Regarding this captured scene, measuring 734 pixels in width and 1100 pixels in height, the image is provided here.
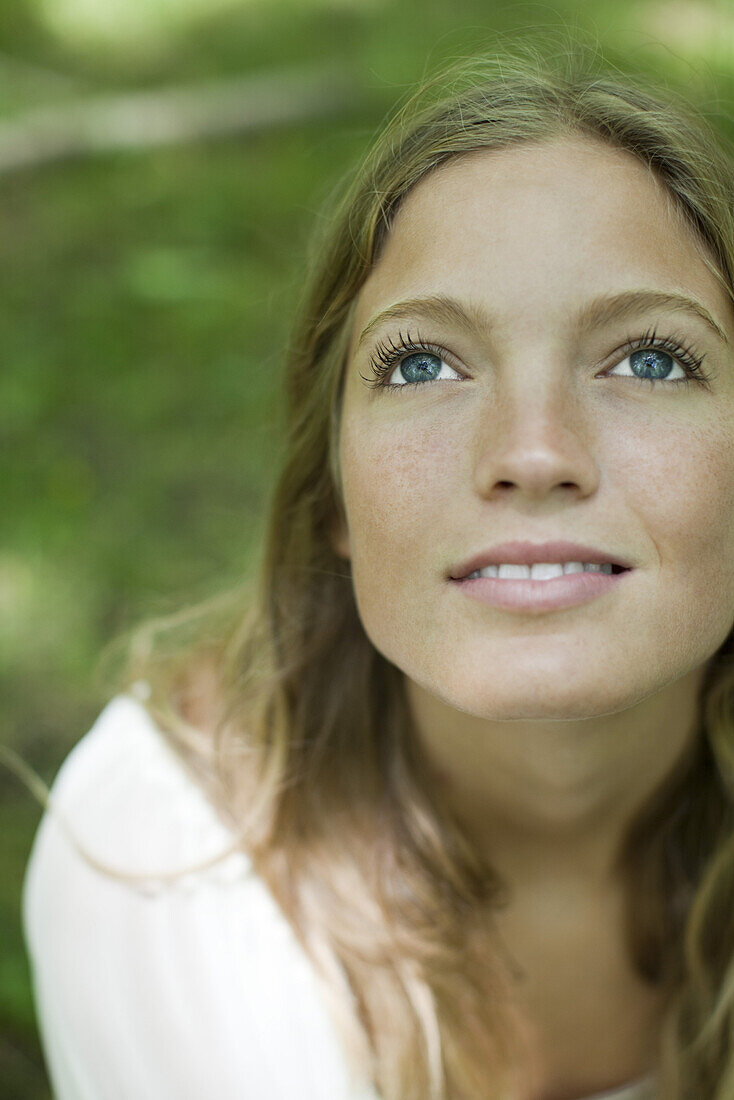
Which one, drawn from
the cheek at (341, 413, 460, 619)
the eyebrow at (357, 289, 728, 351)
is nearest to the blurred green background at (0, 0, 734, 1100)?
the cheek at (341, 413, 460, 619)

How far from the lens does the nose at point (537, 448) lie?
1.47m

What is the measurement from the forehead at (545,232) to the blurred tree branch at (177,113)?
2.92 meters

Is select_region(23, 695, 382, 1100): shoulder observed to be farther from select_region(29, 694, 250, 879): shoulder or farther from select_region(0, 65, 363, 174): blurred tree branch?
select_region(0, 65, 363, 174): blurred tree branch

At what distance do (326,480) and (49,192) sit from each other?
2826 mm

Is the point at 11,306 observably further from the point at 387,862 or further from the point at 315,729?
the point at 387,862

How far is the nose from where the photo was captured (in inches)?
57.8

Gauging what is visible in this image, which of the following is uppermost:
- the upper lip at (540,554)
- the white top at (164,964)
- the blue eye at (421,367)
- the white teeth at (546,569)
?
the blue eye at (421,367)

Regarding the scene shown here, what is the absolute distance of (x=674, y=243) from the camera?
1627 mm

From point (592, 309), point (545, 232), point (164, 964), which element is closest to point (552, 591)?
point (592, 309)

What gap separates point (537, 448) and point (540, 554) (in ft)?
0.49

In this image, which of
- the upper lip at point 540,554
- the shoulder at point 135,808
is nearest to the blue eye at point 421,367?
the upper lip at point 540,554

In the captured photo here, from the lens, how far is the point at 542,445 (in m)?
1.47

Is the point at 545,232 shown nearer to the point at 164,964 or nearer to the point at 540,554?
the point at 540,554

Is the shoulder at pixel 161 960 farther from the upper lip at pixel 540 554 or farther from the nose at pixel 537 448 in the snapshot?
the nose at pixel 537 448
